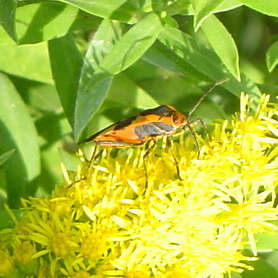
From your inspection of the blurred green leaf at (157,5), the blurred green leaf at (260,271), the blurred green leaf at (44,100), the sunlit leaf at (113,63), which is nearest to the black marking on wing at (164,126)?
the sunlit leaf at (113,63)

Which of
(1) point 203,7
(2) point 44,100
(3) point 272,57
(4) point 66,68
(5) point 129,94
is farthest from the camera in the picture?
(2) point 44,100

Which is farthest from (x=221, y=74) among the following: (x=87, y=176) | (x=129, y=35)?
(x=87, y=176)

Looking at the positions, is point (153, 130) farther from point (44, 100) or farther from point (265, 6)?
point (44, 100)

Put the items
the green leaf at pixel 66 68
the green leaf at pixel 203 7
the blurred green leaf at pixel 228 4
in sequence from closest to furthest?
the green leaf at pixel 203 7
the blurred green leaf at pixel 228 4
the green leaf at pixel 66 68

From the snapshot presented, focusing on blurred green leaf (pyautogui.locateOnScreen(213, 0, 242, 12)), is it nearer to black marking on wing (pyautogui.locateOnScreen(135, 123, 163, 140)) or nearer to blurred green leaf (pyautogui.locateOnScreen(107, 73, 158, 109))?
black marking on wing (pyautogui.locateOnScreen(135, 123, 163, 140))

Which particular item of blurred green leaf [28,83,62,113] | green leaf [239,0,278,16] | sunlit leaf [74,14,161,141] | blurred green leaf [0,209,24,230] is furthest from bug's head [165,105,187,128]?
blurred green leaf [28,83,62,113]

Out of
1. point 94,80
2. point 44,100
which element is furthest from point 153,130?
point 44,100

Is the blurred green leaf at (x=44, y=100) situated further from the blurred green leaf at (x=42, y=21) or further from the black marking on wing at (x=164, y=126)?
the black marking on wing at (x=164, y=126)
